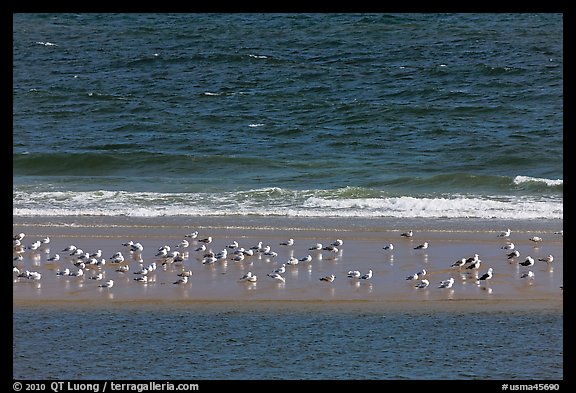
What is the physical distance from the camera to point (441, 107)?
31.1 meters

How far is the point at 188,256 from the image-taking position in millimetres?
14039

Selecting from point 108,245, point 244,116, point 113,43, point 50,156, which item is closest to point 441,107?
point 244,116

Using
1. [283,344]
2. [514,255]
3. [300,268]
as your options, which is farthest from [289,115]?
[283,344]

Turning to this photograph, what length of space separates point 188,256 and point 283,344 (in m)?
4.93

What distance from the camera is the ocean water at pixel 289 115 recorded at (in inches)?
818

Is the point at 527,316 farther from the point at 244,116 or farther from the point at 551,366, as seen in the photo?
the point at 244,116

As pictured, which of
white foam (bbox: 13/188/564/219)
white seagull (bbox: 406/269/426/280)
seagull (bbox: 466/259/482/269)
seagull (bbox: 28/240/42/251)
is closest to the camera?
white seagull (bbox: 406/269/426/280)

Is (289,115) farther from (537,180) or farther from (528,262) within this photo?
(528,262)

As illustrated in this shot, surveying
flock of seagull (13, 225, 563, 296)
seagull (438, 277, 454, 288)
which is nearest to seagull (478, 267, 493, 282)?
flock of seagull (13, 225, 563, 296)

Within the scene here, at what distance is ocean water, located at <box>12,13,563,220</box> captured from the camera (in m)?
Answer: 20.8

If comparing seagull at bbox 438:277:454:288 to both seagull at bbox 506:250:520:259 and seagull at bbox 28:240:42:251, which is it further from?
seagull at bbox 28:240:42:251

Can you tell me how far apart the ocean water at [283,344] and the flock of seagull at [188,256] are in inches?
59.1

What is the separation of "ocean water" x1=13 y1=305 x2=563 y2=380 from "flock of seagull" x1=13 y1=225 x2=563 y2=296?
4.92 feet
